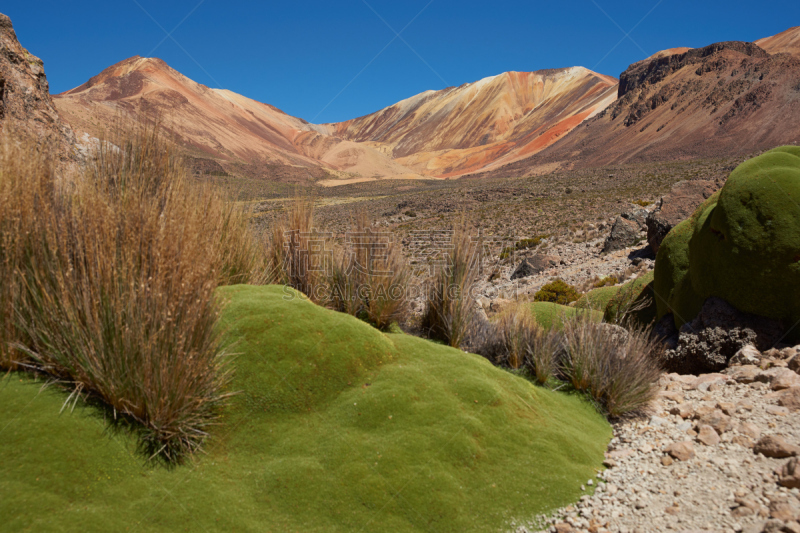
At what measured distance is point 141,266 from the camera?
3098 millimetres

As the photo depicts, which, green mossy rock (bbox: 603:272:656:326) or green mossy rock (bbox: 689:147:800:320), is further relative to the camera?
green mossy rock (bbox: 603:272:656:326)

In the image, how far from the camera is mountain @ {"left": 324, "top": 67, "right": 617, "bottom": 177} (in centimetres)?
12387

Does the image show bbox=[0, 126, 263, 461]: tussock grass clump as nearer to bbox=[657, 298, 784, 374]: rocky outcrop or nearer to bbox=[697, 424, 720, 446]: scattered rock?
bbox=[697, 424, 720, 446]: scattered rock

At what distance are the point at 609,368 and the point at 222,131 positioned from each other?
122102mm

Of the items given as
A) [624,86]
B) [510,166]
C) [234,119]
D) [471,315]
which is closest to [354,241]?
[471,315]

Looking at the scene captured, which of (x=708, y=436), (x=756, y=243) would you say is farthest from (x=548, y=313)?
(x=708, y=436)

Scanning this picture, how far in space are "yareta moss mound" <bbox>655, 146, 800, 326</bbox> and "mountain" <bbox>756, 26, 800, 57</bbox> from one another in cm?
10309

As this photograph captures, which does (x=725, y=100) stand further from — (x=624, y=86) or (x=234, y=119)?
(x=234, y=119)

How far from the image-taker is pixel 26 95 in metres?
6.64

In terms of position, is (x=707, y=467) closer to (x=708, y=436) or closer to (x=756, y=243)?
(x=708, y=436)

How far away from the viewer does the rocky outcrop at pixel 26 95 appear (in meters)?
6.25

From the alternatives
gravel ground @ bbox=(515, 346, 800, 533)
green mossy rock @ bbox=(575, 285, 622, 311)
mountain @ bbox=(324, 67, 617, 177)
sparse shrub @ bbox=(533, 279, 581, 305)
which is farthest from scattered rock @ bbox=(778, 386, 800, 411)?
mountain @ bbox=(324, 67, 617, 177)

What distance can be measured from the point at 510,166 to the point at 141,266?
347 feet

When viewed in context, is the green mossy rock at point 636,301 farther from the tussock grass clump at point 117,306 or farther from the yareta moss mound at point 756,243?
the tussock grass clump at point 117,306
